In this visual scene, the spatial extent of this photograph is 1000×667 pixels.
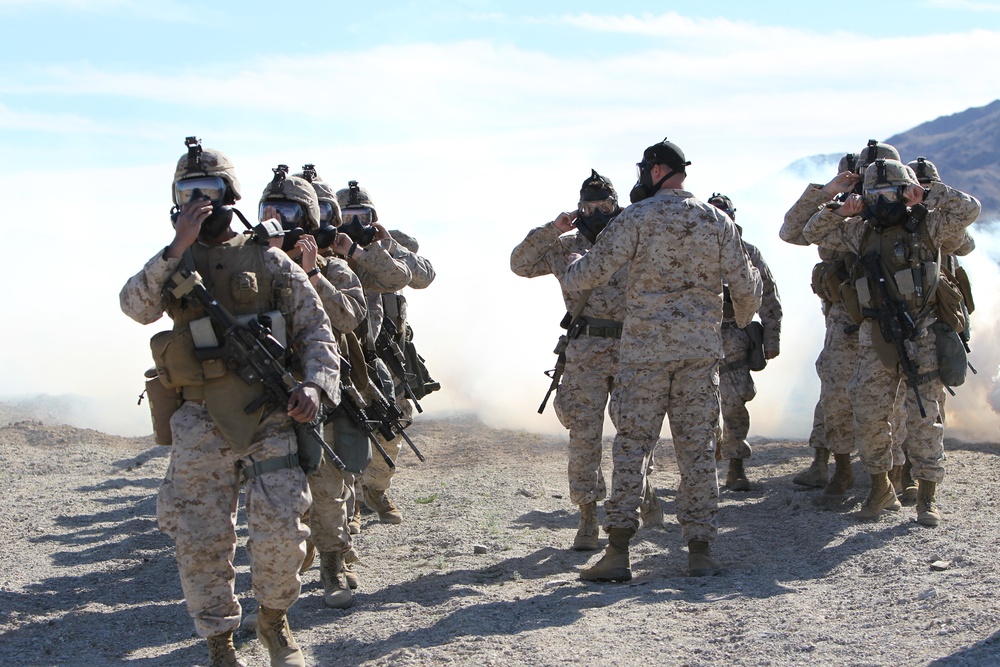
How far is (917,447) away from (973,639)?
9.56 ft

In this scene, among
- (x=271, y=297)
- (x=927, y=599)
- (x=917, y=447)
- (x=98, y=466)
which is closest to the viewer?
(x=271, y=297)

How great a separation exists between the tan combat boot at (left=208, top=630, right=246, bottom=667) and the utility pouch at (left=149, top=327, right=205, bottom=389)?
1.15 m

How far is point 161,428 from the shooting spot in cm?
501

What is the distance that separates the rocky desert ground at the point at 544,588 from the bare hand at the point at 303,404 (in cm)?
120

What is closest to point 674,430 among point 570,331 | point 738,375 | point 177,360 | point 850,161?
point 570,331

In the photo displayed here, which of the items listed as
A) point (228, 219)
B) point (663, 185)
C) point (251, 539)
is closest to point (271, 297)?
point (228, 219)

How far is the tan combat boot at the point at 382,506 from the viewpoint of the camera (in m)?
8.63

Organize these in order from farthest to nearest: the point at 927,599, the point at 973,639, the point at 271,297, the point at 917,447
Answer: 1. the point at 917,447
2. the point at 927,599
3. the point at 271,297
4. the point at 973,639

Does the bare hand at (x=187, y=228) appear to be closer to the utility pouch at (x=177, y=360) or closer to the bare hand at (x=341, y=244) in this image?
the utility pouch at (x=177, y=360)

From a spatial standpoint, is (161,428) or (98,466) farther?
(98,466)

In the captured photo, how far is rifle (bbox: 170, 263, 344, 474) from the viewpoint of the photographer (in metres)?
4.80

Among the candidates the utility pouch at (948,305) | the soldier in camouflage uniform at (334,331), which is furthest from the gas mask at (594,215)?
the utility pouch at (948,305)

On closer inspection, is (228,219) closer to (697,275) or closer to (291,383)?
(291,383)

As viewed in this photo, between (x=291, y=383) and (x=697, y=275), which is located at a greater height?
(x=697, y=275)
